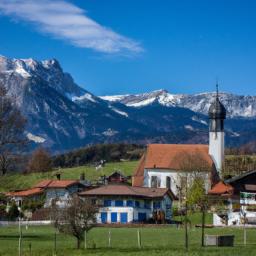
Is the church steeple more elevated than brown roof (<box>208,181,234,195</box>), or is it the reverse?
the church steeple

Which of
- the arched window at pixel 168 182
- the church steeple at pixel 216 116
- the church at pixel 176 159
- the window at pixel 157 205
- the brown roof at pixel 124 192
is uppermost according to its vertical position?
the church steeple at pixel 216 116

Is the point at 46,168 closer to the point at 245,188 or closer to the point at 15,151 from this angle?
the point at 245,188

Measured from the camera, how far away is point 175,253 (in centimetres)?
3484

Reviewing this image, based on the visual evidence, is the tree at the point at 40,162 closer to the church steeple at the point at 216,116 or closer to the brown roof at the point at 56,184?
the brown roof at the point at 56,184

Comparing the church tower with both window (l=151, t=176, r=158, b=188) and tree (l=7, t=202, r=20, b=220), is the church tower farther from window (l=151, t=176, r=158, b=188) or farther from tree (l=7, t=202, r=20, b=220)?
tree (l=7, t=202, r=20, b=220)

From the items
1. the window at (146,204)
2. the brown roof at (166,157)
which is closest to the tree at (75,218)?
the window at (146,204)

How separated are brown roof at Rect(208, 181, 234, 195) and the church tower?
10523 millimetres

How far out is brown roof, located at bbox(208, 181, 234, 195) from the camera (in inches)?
3976

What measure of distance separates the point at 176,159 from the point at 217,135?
26.1ft

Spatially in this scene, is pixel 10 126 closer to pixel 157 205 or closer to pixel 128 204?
pixel 128 204

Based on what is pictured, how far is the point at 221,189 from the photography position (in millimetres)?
104062

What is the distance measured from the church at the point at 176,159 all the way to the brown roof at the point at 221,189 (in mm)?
5531

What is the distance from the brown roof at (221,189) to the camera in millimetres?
101000

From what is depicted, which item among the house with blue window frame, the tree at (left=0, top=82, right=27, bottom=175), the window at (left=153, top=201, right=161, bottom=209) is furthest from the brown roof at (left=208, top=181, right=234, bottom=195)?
the tree at (left=0, top=82, right=27, bottom=175)
